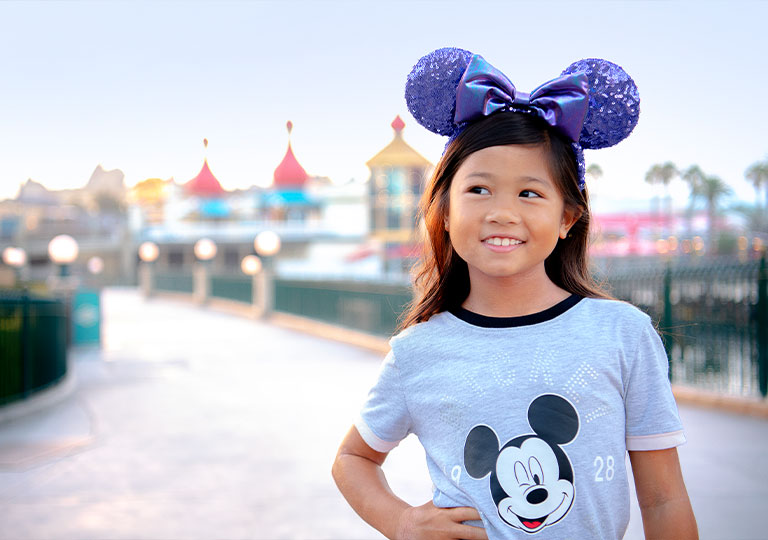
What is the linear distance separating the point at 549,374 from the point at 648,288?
280 inches

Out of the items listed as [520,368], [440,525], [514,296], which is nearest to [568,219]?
[514,296]

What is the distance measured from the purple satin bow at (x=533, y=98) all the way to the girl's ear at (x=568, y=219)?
16cm

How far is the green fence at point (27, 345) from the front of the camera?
22.9 feet

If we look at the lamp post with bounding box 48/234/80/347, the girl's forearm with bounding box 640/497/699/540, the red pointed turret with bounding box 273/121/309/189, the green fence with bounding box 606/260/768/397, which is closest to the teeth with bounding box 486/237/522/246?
the girl's forearm with bounding box 640/497/699/540

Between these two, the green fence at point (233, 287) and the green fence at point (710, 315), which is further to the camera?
the green fence at point (233, 287)

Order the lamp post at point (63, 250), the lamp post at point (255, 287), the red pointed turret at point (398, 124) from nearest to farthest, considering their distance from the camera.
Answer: the lamp post at point (63, 250) < the lamp post at point (255, 287) < the red pointed turret at point (398, 124)

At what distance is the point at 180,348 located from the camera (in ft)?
43.4

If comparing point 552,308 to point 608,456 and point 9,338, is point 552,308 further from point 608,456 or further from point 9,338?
point 9,338

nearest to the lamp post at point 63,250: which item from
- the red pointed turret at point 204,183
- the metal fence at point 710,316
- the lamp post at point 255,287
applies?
the lamp post at point 255,287

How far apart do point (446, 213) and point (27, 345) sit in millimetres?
6551

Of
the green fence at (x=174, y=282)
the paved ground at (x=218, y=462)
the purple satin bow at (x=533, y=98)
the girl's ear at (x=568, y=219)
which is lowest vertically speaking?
the paved ground at (x=218, y=462)

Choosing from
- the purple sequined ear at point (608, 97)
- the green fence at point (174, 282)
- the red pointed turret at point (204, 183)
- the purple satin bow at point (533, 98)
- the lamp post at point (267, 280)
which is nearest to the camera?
the purple satin bow at point (533, 98)

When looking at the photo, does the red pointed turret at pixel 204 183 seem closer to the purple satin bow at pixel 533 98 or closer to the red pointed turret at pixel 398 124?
the red pointed turret at pixel 398 124

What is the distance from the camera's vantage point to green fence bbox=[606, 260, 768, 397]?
273 inches
